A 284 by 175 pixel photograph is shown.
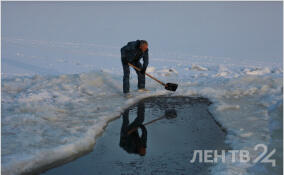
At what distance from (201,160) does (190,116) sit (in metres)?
1.67

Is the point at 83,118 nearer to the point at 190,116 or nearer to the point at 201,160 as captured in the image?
the point at 190,116

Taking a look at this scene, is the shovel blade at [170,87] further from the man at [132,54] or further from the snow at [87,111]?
the man at [132,54]

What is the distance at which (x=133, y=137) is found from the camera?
433cm

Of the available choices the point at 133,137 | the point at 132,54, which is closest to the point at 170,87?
the point at 132,54

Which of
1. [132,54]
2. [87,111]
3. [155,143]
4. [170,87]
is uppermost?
[132,54]

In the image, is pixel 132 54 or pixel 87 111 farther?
pixel 132 54

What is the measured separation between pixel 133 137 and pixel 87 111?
1496 mm

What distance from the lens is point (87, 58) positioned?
15062 mm

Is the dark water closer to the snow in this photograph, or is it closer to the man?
the snow

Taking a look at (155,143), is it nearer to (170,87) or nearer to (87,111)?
(87,111)

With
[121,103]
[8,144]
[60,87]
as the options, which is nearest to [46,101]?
[60,87]

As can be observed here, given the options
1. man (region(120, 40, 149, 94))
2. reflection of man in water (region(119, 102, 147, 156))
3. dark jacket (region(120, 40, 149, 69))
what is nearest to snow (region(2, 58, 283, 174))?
reflection of man in water (region(119, 102, 147, 156))

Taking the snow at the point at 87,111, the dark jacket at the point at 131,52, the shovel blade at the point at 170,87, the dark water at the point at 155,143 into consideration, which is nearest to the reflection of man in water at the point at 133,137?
the dark water at the point at 155,143

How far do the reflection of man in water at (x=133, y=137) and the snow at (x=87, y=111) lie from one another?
353 mm
